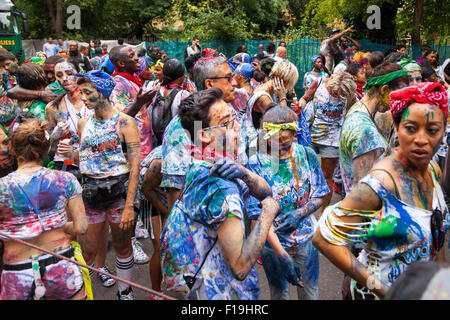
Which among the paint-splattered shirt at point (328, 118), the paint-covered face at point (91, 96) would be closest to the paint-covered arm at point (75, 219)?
the paint-covered face at point (91, 96)

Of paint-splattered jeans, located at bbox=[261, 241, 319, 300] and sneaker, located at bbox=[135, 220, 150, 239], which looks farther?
sneaker, located at bbox=[135, 220, 150, 239]

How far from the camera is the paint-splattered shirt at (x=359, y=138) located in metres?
3.41

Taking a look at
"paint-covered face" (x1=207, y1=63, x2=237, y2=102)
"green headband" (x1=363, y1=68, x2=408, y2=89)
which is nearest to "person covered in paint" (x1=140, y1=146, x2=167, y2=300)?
A: "paint-covered face" (x1=207, y1=63, x2=237, y2=102)

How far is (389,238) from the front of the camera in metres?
2.07

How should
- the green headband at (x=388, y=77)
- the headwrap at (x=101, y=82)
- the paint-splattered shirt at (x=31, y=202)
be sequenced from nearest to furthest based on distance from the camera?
the paint-splattered shirt at (x=31, y=202) → the green headband at (x=388, y=77) → the headwrap at (x=101, y=82)

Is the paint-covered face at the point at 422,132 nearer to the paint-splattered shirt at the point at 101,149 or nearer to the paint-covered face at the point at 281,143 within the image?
the paint-covered face at the point at 281,143

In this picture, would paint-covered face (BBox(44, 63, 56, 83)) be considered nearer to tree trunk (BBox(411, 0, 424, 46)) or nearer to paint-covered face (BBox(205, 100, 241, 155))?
paint-covered face (BBox(205, 100, 241, 155))

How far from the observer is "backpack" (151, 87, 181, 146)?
4496 mm

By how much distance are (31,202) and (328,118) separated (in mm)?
4192

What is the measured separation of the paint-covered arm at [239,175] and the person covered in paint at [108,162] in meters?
1.76

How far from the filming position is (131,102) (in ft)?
15.5

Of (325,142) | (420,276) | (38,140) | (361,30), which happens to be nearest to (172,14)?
(361,30)

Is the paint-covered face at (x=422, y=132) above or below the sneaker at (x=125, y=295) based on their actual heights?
above

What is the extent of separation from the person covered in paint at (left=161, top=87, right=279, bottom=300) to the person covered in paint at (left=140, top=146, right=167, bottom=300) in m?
1.63
